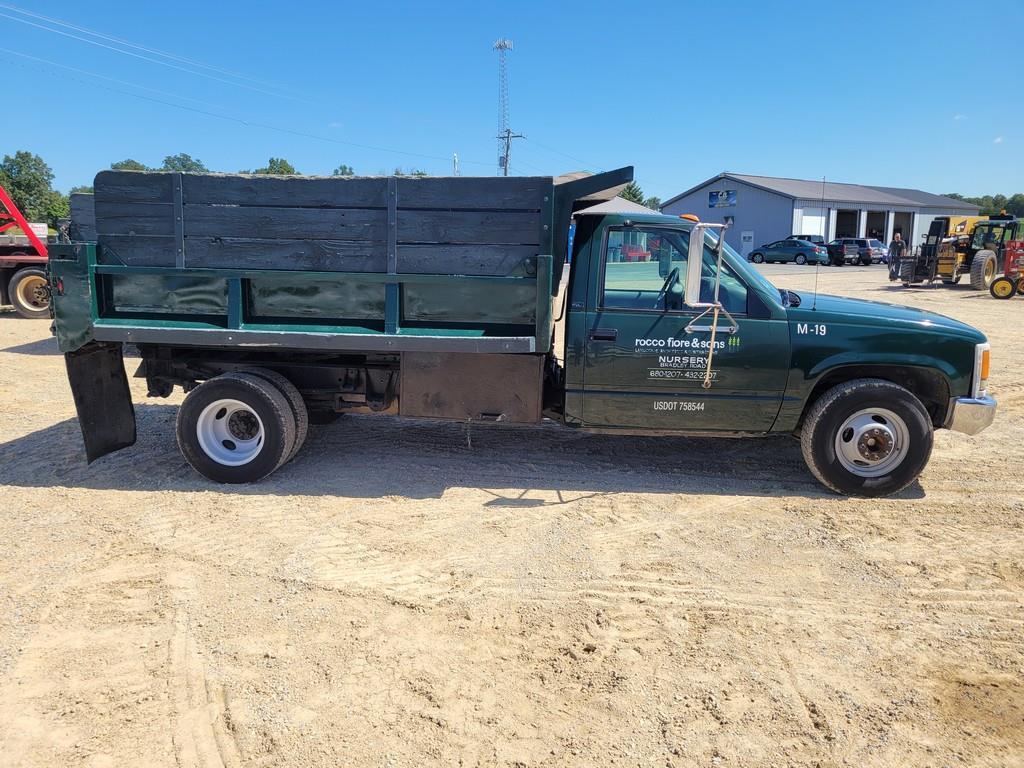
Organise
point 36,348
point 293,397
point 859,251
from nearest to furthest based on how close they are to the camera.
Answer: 1. point 293,397
2. point 36,348
3. point 859,251

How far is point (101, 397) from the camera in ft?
20.1

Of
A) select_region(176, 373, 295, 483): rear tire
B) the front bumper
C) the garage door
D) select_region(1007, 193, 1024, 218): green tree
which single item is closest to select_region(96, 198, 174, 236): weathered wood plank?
select_region(176, 373, 295, 483): rear tire

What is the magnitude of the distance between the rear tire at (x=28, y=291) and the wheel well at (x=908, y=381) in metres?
15.9

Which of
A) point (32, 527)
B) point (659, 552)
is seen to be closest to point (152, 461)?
point (32, 527)

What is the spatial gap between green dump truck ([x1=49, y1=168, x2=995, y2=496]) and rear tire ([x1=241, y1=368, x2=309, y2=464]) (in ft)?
0.52

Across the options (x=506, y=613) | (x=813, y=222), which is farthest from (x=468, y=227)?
A: (x=813, y=222)

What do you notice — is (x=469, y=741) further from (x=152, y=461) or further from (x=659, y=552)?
(x=152, y=461)

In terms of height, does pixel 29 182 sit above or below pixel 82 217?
above

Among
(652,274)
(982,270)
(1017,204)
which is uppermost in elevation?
(1017,204)

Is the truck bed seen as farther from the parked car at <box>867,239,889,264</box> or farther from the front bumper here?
the parked car at <box>867,239,889,264</box>

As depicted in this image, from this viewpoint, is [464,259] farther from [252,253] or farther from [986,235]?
[986,235]

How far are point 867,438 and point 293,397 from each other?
14.4 feet

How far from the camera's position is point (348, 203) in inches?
209

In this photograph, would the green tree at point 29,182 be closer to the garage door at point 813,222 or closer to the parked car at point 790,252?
the parked car at point 790,252
